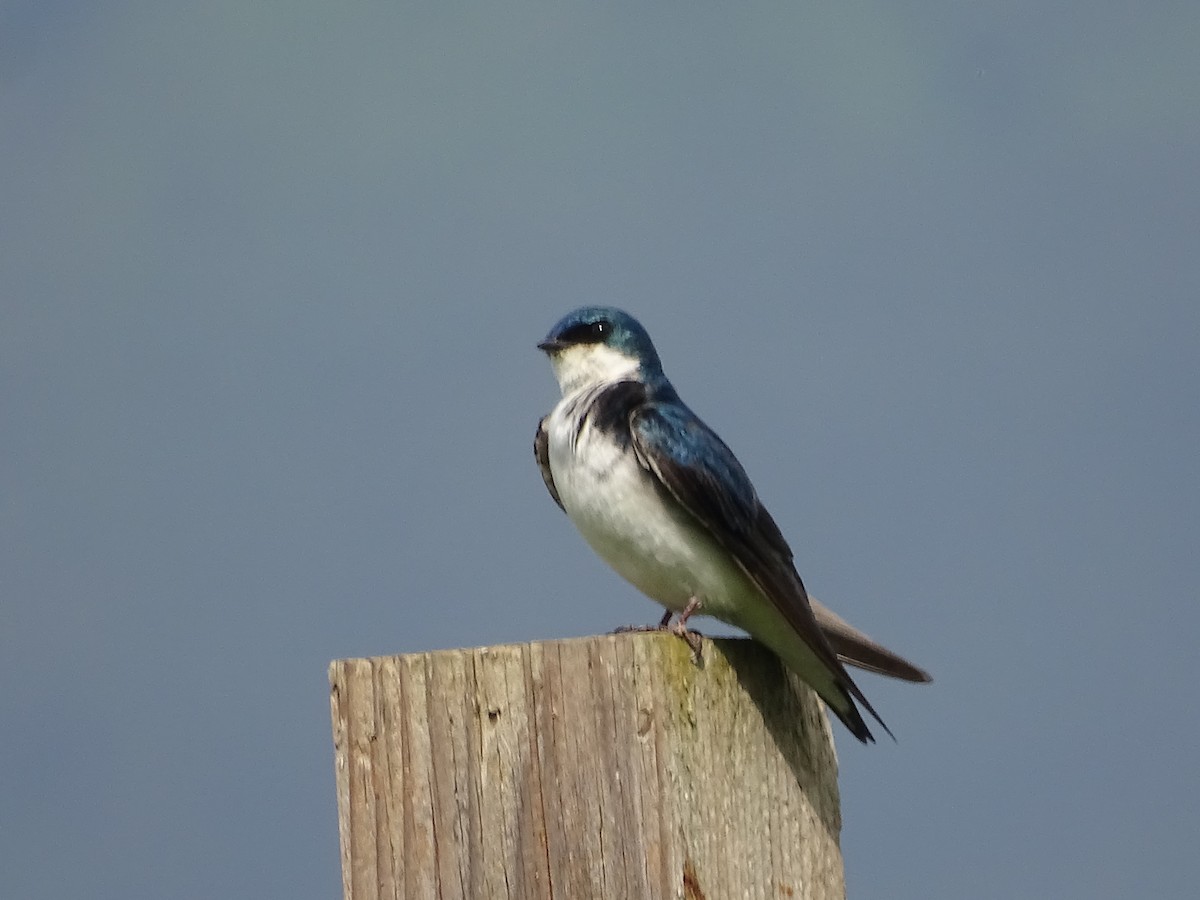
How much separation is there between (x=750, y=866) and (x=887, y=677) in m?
0.82

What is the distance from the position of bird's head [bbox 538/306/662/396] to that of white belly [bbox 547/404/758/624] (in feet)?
1.52

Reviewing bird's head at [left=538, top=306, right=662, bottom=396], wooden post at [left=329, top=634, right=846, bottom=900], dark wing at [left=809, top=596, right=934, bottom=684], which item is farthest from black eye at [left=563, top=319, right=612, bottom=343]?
wooden post at [left=329, top=634, right=846, bottom=900]

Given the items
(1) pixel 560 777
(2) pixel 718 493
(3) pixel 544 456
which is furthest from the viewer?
(3) pixel 544 456

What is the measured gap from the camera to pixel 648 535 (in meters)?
2.75

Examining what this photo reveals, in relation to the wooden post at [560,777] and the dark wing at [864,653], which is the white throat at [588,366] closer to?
the dark wing at [864,653]

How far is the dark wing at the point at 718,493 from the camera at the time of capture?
2.68 meters

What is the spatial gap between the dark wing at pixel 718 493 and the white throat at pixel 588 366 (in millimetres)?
463

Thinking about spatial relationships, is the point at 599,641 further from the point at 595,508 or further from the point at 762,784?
the point at 595,508

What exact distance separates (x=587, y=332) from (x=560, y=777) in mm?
1556

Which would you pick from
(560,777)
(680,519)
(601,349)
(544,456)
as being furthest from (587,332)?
(560,777)

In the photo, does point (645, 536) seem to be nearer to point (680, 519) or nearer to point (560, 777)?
point (680, 519)

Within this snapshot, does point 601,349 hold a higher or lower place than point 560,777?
higher

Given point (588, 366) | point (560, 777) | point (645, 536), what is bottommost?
point (560, 777)

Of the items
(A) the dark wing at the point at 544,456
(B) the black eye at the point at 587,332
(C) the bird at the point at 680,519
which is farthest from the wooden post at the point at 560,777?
(B) the black eye at the point at 587,332
